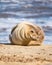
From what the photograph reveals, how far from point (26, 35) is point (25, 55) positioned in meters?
1.18

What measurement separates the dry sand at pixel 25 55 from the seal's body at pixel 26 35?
0.26 meters

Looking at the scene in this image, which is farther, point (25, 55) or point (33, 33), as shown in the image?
point (33, 33)

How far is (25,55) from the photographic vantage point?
6508 millimetres

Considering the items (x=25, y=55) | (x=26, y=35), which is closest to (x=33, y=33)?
(x=26, y=35)

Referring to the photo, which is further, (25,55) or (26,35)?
(26,35)

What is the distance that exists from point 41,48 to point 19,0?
17.3 meters

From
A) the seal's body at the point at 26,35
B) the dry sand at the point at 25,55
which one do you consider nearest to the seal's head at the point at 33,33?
the seal's body at the point at 26,35

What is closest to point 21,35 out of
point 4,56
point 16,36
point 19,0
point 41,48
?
point 16,36

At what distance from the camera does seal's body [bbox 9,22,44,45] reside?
301 inches

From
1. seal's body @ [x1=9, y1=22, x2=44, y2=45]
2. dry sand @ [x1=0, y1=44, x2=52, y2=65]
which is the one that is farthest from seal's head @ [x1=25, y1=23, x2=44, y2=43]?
dry sand @ [x1=0, y1=44, x2=52, y2=65]

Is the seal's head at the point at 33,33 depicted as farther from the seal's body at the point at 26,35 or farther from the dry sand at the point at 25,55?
the dry sand at the point at 25,55

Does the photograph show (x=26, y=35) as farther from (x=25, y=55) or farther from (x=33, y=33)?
(x=25, y=55)

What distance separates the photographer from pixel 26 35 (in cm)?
764

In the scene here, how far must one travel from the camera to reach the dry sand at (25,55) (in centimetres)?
610
